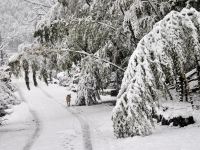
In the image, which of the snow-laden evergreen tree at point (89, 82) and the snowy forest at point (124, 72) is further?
the snow-laden evergreen tree at point (89, 82)

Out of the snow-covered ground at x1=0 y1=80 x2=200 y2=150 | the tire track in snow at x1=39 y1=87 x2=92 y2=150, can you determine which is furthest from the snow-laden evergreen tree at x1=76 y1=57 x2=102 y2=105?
the snow-covered ground at x1=0 y1=80 x2=200 y2=150

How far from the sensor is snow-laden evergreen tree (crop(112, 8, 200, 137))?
1377cm

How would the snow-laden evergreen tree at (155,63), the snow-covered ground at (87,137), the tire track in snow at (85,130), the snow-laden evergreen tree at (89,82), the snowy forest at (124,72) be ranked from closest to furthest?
the snow-covered ground at (87,137), the snow-laden evergreen tree at (155,63), the snowy forest at (124,72), the tire track in snow at (85,130), the snow-laden evergreen tree at (89,82)

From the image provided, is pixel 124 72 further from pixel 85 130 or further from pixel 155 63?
pixel 155 63

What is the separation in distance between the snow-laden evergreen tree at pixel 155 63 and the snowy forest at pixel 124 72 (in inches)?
1.3

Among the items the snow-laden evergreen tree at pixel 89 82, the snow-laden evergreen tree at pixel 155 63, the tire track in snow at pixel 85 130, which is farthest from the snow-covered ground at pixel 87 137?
the snow-laden evergreen tree at pixel 89 82

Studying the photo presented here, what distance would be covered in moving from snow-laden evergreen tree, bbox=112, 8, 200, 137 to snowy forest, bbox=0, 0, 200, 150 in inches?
1.3

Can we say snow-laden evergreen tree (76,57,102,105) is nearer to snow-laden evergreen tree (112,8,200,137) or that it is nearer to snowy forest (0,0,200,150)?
snowy forest (0,0,200,150)

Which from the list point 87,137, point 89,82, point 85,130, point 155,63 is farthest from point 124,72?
point 155,63

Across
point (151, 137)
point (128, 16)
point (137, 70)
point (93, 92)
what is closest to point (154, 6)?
point (128, 16)

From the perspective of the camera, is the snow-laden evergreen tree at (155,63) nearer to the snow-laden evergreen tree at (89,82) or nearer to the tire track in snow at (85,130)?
the tire track in snow at (85,130)

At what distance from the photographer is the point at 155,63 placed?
13.9 metres

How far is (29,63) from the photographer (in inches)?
845

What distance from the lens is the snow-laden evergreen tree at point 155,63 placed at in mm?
13766
